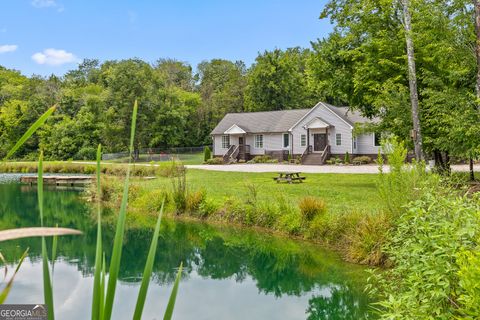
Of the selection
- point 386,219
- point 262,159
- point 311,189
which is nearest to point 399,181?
point 386,219

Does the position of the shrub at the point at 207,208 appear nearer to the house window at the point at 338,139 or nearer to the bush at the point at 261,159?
the house window at the point at 338,139

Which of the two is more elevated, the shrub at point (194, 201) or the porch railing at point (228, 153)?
the porch railing at point (228, 153)

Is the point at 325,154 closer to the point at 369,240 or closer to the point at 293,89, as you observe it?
the point at 293,89

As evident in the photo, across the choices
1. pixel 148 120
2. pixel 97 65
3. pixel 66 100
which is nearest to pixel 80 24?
pixel 66 100

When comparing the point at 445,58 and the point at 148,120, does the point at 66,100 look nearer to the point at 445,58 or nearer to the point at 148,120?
the point at 148,120

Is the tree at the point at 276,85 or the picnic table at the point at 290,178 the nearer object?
the picnic table at the point at 290,178

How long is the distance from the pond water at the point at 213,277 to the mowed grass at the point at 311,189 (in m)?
1.64

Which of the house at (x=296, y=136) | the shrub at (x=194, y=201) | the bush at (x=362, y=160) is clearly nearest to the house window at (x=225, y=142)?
the house at (x=296, y=136)

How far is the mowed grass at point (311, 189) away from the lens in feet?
41.1

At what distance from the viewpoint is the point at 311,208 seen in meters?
10.5

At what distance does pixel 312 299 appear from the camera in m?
7.39

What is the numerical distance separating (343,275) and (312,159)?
2446 cm

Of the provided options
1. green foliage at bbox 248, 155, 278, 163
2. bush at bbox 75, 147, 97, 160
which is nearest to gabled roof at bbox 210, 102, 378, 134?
green foliage at bbox 248, 155, 278, 163

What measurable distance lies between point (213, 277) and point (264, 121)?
29.6 meters
